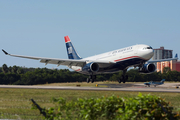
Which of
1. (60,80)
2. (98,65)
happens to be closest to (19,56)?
(98,65)

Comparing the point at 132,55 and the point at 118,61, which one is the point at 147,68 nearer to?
the point at 118,61

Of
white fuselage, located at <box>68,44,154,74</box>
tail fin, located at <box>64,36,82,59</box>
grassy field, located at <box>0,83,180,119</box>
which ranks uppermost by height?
tail fin, located at <box>64,36,82,59</box>

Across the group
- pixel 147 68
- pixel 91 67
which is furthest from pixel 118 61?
pixel 147 68

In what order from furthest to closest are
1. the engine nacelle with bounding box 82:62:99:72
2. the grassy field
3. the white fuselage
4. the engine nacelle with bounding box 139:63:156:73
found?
the engine nacelle with bounding box 139:63:156:73, the engine nacelle with bounding box 82:62:99:72, the white fuselage, the grassy field

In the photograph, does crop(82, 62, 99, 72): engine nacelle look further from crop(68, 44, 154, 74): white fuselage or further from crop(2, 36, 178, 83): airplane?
crop(68, 44, 154, 74): white fuselage

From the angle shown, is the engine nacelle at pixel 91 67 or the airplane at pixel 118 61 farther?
the engine nacelle at pixel 91 67

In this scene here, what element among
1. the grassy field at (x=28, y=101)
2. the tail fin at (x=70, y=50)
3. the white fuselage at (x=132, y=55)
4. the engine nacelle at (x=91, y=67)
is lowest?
the grassy field at (x=28, y=101)

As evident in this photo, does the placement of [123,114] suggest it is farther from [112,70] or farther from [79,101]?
[112,70]

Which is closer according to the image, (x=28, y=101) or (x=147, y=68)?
(x=28, y=101)

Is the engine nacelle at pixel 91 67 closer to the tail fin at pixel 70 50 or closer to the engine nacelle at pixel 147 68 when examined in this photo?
the engine nacelle at pixel 147 68

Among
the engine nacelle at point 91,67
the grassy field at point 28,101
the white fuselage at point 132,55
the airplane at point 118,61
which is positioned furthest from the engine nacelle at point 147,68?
the grassy field at point 28,101

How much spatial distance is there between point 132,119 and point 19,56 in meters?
40.2

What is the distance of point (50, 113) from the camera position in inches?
434

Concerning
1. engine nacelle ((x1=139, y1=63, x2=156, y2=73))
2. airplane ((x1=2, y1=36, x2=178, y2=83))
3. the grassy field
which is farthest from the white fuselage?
the grassy field
